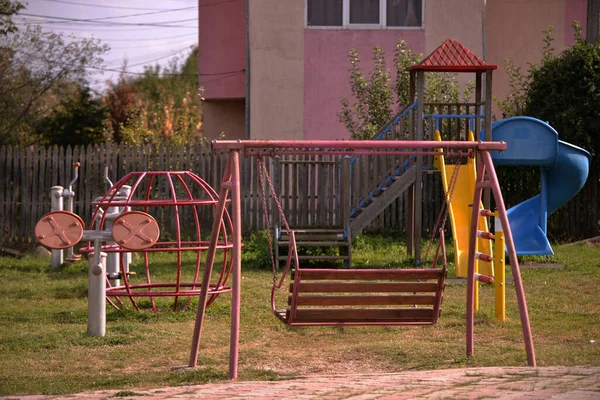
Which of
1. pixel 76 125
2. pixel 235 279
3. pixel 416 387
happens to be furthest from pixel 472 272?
pixel 76 125

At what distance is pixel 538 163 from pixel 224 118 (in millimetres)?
15536

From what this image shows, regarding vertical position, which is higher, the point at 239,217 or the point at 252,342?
the point at 239,217

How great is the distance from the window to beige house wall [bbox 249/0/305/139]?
36 cm

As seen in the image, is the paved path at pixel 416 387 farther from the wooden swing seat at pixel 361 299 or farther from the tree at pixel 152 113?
the tree at pixel 152 113

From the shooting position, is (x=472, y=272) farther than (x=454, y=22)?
No

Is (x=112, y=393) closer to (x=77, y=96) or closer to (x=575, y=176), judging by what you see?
(x=575, y=176)

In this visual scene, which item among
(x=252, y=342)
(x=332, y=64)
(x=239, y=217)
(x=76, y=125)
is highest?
(x=332, y=64)

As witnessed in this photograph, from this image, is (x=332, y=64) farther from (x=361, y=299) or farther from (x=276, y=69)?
(x=361, y=299)

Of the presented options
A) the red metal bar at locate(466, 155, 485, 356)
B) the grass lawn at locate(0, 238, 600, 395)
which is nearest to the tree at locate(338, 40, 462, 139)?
the grass lawn at locate(0, 238, 600, 395)

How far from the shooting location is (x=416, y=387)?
6074 millimetres

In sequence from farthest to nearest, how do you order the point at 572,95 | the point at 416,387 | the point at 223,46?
the point at 223,46 → the point at 572,95 → the point at 416,387

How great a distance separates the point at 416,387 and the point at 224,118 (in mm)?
23159

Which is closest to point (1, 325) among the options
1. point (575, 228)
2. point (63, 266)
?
point (63, 266)

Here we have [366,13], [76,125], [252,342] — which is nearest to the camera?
[252,342]
